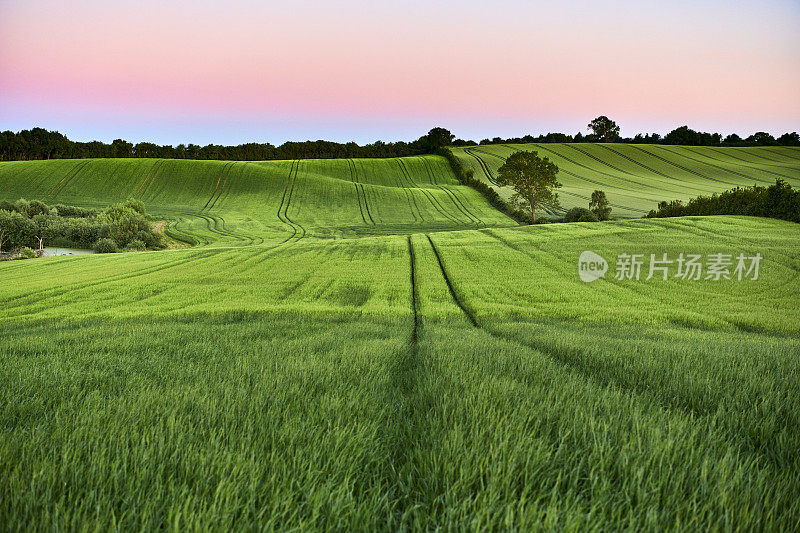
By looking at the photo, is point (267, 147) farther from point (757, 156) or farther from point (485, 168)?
point (757, 156)

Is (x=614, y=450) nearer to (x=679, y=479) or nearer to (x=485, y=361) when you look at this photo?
(x=679, y=479)

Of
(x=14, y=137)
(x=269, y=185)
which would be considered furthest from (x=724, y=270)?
(x=14, y=137)

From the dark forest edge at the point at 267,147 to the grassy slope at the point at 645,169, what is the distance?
18457 mm

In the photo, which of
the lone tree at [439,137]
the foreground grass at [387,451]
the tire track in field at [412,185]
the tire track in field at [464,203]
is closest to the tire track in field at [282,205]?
the tire track in field at [412,185]

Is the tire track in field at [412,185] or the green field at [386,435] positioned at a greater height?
the tire track in field at [412,185]

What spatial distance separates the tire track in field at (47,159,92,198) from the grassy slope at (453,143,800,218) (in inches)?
3520

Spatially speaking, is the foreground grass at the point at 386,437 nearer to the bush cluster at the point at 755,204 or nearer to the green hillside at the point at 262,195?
the bush cluster at the point at 755,204

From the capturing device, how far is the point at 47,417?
7.84 feet

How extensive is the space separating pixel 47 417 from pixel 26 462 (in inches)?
34.2

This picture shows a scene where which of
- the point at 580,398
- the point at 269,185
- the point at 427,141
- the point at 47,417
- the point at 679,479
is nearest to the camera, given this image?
the point at 679,479

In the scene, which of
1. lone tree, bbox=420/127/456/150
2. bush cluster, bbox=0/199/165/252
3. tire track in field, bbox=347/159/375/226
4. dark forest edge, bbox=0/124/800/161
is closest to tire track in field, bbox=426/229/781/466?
bush cluster, bbox=0/199/165/252

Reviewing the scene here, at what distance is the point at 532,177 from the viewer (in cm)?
5497

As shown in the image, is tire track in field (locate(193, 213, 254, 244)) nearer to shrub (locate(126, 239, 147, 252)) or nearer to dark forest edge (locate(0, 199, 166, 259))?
dark forest edge (locate(0, 199, 166, 259))

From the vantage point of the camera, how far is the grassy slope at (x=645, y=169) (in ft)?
223
